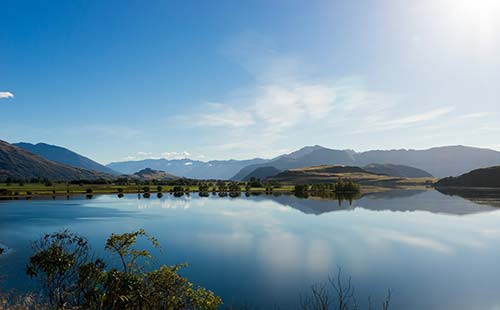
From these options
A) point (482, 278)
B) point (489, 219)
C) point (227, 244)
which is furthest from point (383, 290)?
point (489, 219)

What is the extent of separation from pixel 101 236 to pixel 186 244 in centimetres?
1474

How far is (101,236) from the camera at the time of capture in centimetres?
→ 5266

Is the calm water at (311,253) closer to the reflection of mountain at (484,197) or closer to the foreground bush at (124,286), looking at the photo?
the foreground bush at (124,286)

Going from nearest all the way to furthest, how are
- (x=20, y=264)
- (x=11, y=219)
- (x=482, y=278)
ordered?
(x=482, y=278)
(x=20, y=264)
(x=11, y=219)

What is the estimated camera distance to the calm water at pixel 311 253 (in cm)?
2861

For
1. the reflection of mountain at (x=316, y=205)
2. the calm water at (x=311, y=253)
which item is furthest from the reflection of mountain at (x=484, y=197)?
→ the calm water at (x=311, y=253)

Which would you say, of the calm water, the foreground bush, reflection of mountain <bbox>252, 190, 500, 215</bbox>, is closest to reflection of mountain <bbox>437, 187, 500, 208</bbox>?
reflection of mountain <bbox>252, 190, 500, 215</bbox>

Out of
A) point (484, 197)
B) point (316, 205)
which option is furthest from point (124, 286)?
point (484, 197)

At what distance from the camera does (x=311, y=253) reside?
42.3 meters

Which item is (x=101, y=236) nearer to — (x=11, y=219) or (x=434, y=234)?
(x=11, y=219)

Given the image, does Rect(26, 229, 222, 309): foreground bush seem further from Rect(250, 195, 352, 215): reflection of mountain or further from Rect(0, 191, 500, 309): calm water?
Rect(250, 195, 352, 215): reflection of mountain

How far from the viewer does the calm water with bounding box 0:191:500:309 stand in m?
28.6

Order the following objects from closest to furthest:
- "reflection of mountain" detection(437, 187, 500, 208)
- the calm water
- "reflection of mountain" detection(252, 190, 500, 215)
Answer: the calm water → "reflection of mountain" detection(252, 190, 500, 215) → "reflection of mountain" detection(437, 187, 500, 208)

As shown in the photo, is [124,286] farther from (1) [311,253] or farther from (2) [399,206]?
(2) [399,206]
